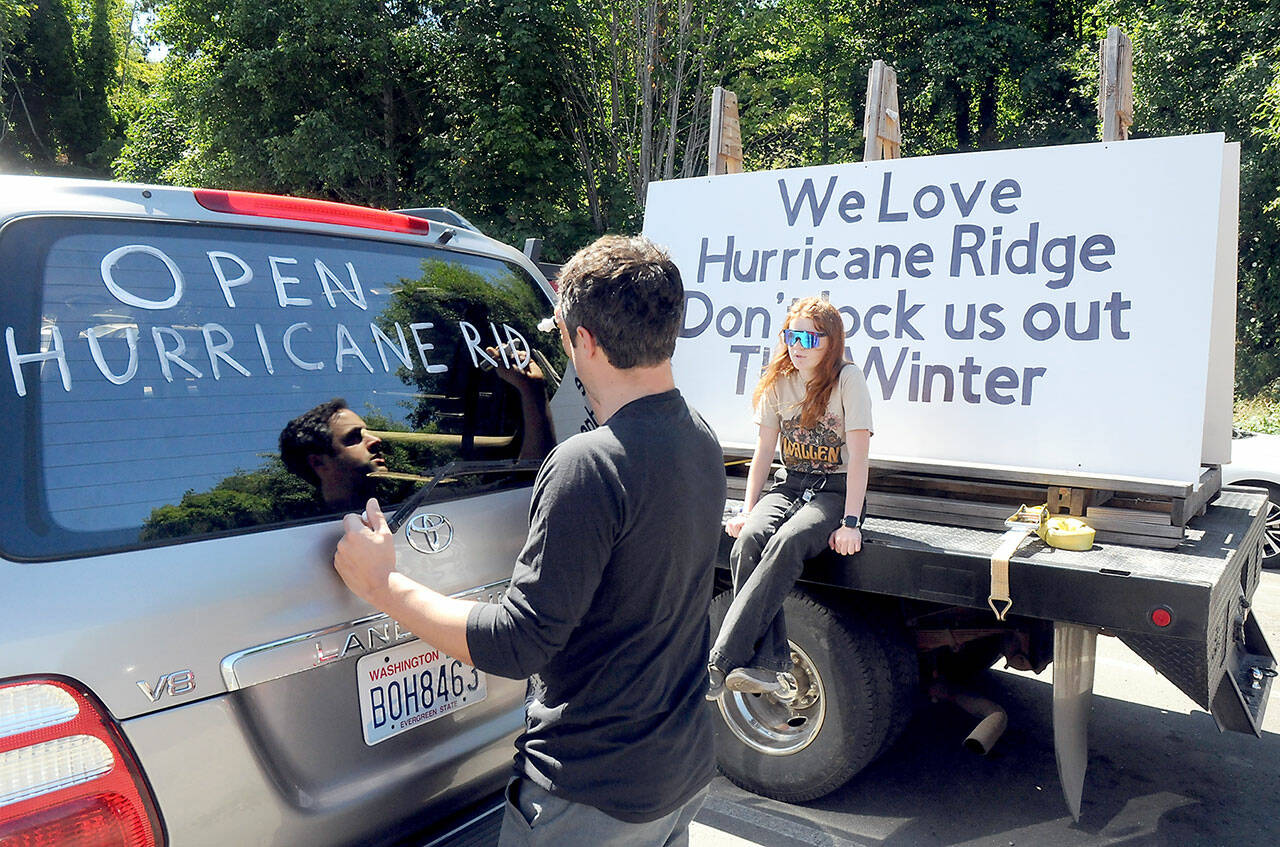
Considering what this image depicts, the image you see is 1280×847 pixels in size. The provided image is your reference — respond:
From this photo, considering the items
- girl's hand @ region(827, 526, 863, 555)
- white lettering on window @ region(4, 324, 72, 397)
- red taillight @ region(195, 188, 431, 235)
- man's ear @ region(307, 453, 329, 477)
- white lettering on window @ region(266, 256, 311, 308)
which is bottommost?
girl's hand @ region(827, 526, 863, 555)

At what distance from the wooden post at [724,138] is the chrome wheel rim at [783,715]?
2.80 m

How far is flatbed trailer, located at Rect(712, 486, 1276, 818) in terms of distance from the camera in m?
2.75

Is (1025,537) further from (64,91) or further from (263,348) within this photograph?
(64,91)

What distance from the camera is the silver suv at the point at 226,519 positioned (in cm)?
147

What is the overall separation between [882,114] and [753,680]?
3.29 metres

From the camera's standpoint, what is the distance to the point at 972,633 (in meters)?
3.48

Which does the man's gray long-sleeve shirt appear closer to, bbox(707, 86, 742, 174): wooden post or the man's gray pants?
the man's gray pants

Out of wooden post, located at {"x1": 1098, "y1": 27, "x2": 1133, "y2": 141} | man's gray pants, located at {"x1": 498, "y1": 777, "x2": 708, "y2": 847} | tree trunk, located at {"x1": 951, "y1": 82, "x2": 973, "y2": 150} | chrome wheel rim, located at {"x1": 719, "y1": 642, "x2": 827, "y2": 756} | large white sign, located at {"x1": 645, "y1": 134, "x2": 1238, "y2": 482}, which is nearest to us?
man's gray pants, located at {"x1": 498, "y1": 777, "x2": 708, "y2": 847}

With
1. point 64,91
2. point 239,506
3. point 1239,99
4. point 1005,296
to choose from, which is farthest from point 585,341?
point 64,91

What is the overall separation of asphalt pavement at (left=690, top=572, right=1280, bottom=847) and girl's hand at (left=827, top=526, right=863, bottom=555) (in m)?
1.07

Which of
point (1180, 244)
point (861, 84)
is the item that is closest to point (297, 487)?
point (1180, 244)

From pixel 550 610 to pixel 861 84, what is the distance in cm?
2342

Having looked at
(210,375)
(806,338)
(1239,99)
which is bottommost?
(210,375)

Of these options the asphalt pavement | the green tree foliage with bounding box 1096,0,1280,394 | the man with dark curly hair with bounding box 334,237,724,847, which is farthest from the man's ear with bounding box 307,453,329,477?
the green tree foliage with bounding box 1096,0,1280,394
